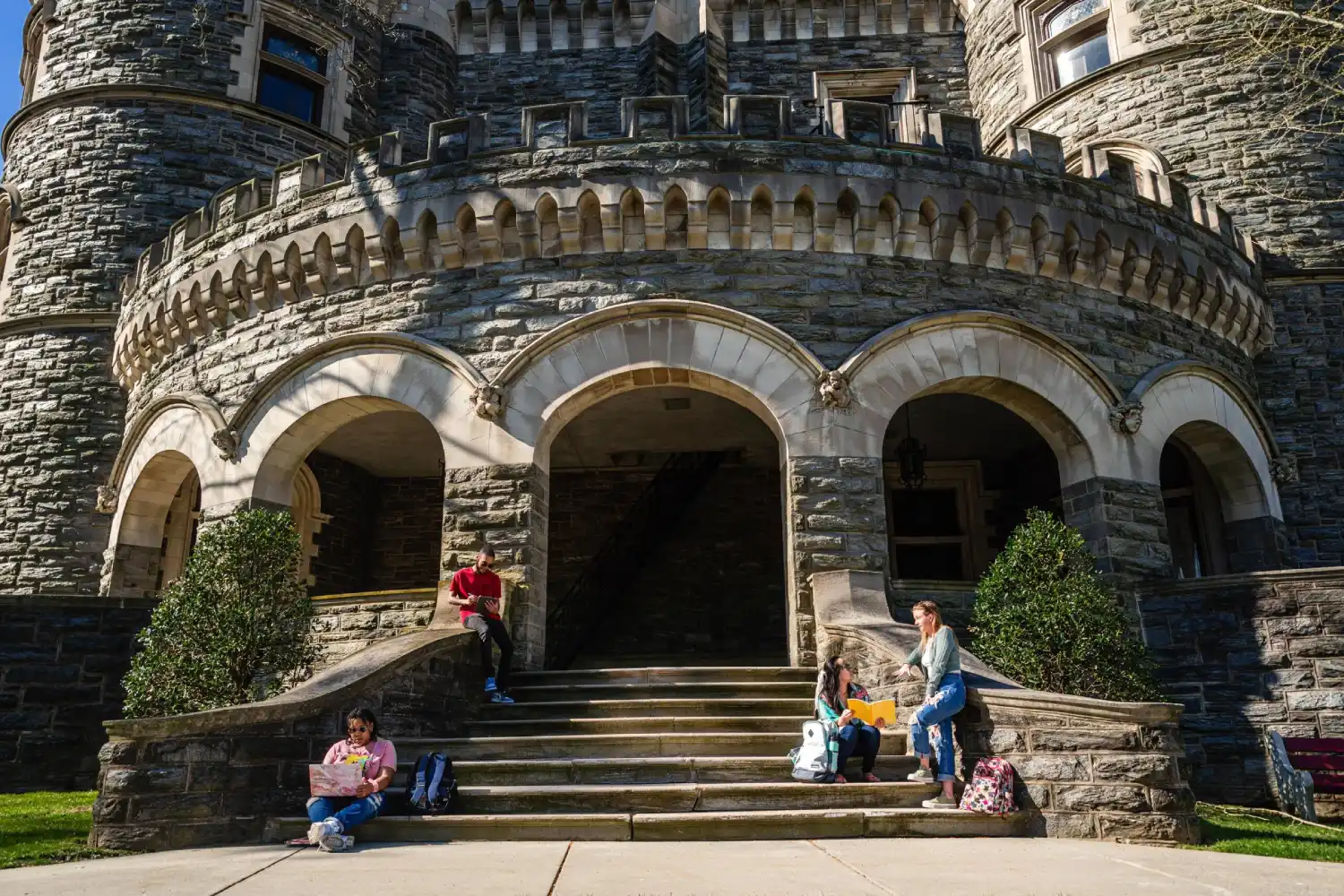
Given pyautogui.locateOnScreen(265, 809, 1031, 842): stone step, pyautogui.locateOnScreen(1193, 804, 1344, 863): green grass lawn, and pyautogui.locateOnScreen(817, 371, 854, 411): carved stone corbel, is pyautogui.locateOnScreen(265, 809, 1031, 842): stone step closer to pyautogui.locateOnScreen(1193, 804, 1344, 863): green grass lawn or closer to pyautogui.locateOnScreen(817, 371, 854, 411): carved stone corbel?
pyautogui.locateOnScreen(1193, 804, 1344, 863): green grass lawn

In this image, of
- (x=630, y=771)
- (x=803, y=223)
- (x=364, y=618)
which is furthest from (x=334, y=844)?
(x=803, y=223)

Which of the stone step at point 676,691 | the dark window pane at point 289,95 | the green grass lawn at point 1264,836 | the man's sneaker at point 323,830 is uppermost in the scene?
the dark window pane at point 289,95

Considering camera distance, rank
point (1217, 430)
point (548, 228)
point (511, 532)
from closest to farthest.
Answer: point (511, 532) < point (548, 228) < point (1217, 430)

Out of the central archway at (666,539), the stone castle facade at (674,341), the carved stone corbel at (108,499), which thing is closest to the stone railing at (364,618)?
the stone castle facade at (674,341)

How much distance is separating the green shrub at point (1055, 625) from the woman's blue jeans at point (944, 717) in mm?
1969

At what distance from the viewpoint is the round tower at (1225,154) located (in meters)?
12.8

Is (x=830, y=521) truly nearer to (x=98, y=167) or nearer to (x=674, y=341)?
(x=674, y=341)

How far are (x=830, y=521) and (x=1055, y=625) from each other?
2264 mm

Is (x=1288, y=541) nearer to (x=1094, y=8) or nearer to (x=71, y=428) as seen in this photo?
(x=1094, y=8)

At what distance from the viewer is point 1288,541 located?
1254 centimetres

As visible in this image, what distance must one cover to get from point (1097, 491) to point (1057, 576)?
211cm

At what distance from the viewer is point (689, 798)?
20.0 ft

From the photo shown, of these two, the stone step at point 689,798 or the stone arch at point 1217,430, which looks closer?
the stone step at point 689,798

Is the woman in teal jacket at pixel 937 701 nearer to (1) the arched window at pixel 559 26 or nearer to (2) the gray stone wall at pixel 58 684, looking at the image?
(2) the gray stone wall at pixel 58 684
